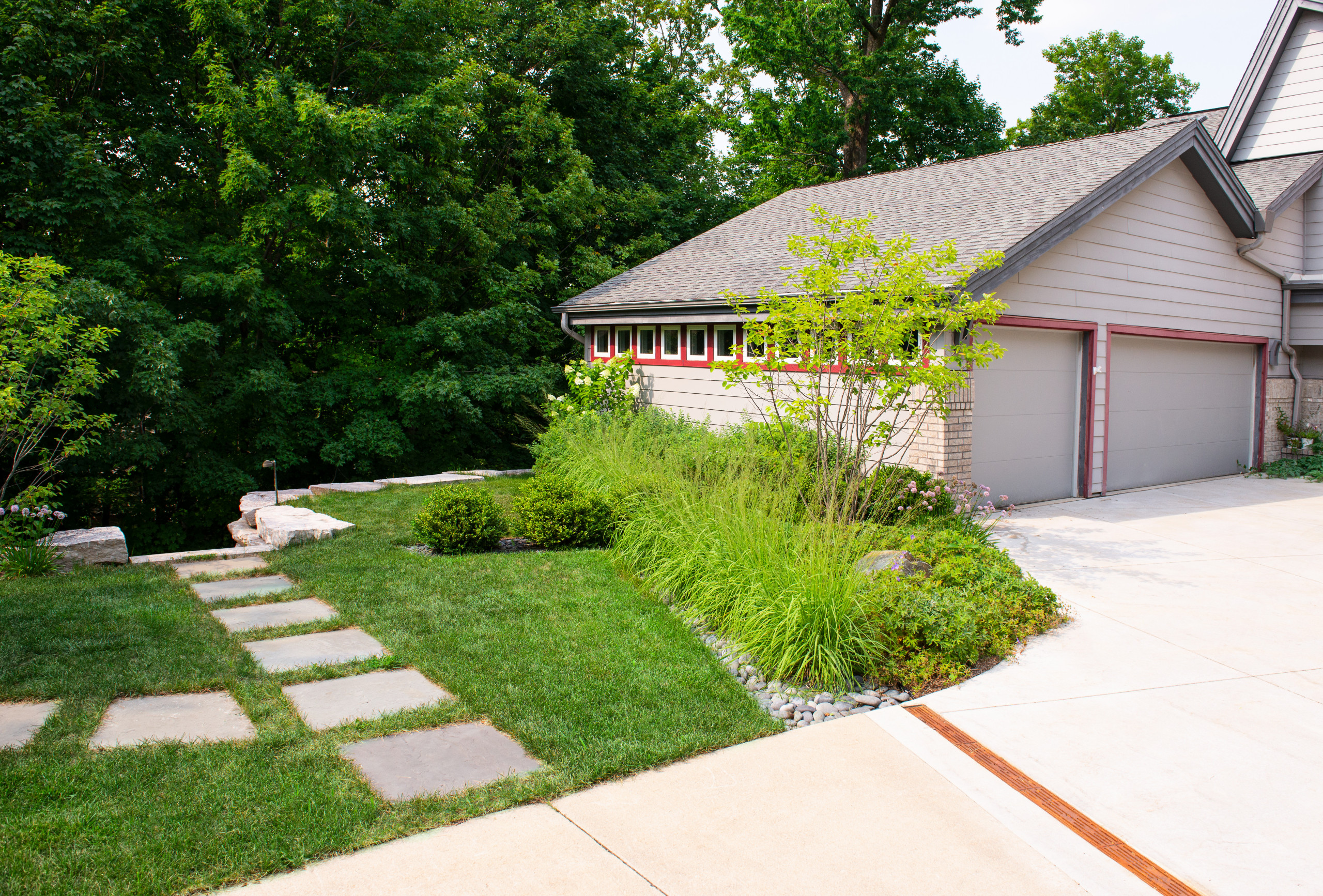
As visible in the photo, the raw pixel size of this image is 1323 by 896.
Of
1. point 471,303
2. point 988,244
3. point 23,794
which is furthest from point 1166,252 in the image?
point 23,794

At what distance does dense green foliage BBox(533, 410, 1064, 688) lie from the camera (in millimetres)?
4848

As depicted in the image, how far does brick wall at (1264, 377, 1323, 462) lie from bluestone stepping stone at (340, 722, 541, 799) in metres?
14.0

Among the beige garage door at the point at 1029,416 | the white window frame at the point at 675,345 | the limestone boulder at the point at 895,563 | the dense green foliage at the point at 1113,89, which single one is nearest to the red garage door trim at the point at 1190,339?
the beige garage door at the point at 1029,416

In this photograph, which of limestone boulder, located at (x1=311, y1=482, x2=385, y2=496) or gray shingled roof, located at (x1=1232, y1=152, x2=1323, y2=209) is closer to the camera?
limestone boulder, located at (x1=311, y1=482, x2=385, y2=496)

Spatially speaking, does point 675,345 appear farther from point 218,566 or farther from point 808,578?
point 808,578

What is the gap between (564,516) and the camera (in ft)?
26.2

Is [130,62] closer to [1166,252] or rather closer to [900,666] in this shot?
[900,666]

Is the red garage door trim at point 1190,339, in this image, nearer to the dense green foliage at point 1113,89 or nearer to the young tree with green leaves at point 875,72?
the young tree with green leaves at point 875,72

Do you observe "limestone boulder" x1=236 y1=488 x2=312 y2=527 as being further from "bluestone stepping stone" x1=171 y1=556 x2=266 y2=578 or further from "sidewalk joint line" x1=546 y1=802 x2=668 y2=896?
"sidewalk joint line" x1=546 y1=802 x2=668 y2=896

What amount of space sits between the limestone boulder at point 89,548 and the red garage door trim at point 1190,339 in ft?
36.0

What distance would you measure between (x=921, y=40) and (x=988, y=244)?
59.2 ft

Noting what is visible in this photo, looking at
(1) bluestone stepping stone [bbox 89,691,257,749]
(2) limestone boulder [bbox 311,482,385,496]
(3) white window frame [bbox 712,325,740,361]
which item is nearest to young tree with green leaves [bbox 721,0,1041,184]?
(3) white window frame [bbox 712,325,740,361]

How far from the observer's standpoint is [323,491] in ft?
36.9

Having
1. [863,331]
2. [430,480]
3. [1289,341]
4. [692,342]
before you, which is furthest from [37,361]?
[1289,341]
